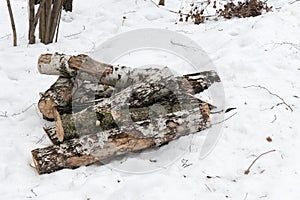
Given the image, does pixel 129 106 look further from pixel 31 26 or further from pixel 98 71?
pixel 31 26

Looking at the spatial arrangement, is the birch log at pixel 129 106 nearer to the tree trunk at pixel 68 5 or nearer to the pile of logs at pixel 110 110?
the pile of logs at pixel 110 110

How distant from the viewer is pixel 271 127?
354 cm

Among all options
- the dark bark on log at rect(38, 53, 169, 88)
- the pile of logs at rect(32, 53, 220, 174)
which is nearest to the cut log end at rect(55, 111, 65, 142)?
the pile of logs at rect(32, 53, 220, 174)

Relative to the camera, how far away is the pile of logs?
326cm

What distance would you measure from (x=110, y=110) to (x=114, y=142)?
0.31 m

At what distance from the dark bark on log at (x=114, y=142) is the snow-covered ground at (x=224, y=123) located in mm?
100

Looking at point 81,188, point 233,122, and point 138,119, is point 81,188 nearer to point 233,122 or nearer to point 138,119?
point 138,119

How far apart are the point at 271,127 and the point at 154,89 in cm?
114

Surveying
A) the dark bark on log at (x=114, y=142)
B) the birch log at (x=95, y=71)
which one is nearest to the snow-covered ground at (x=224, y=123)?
the dark bark on log at (x=114, y=142)

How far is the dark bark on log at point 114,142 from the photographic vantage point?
320 cm

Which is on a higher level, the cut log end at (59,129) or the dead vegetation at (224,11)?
the dead vegetation at (224,11)

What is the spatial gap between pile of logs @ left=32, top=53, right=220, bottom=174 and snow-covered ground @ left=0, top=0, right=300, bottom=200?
169 mm

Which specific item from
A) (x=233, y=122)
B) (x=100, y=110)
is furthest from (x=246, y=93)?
(x=100, y=110)

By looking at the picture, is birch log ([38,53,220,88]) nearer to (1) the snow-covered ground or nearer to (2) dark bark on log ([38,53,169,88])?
(2) dark bark on log ([38,53,169,88])
